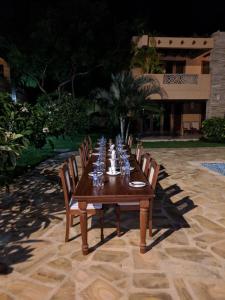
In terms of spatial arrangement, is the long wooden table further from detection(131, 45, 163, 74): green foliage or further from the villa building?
detection(131, 45, 163, 74): green foliage

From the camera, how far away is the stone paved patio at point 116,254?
3.04m

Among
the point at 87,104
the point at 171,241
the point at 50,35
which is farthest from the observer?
the point at 87,104

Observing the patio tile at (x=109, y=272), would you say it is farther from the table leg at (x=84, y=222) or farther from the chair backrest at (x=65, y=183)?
the chair backrest at (x=65, y=183)

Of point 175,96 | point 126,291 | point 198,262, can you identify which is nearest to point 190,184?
point 198,262

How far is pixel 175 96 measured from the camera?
671 inches

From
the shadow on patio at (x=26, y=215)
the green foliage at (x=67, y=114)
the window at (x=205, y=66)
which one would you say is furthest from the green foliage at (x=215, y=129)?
the shadow on patio at (x=26, y=215)

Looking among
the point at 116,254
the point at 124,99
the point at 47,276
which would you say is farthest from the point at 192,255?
the point at 124,99

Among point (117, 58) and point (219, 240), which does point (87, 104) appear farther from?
point (219, 240)

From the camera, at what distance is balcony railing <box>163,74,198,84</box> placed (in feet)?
55.5

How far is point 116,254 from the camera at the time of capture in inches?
147

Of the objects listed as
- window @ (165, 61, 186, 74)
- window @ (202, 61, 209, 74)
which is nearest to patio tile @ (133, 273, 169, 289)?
window @ (165, 61, 186, 74)

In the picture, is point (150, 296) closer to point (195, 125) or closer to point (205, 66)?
point (195, 125)

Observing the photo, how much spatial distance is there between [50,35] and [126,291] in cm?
1581

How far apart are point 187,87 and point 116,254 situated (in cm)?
1498
